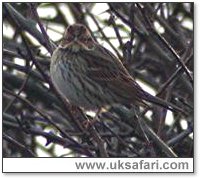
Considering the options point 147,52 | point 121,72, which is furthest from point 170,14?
point 121,72

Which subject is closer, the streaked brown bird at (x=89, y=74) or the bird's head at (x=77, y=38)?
the streaked brown bird at (x=89, y=74)

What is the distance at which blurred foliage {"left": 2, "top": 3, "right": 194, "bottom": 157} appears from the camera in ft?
16.4

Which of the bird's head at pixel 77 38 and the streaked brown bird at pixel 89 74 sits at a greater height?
the bird's head at pixel 77 38

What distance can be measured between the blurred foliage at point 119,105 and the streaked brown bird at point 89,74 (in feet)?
0.34

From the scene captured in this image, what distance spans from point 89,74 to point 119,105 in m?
0.47

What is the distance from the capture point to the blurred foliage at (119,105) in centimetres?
501

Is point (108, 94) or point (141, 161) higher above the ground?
point (108, 94)

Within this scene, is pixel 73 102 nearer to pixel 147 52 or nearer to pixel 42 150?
pixel 42 150

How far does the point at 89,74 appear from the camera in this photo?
6031mm

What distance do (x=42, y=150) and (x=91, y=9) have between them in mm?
1287

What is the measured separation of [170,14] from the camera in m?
6.88

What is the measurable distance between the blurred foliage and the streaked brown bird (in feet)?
0.34

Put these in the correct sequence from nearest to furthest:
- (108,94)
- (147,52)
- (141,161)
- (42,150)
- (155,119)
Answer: (141,161) < (155,119) < (108,94) < (42,150) < (147,52)

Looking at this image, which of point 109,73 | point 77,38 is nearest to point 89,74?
point 109,73
